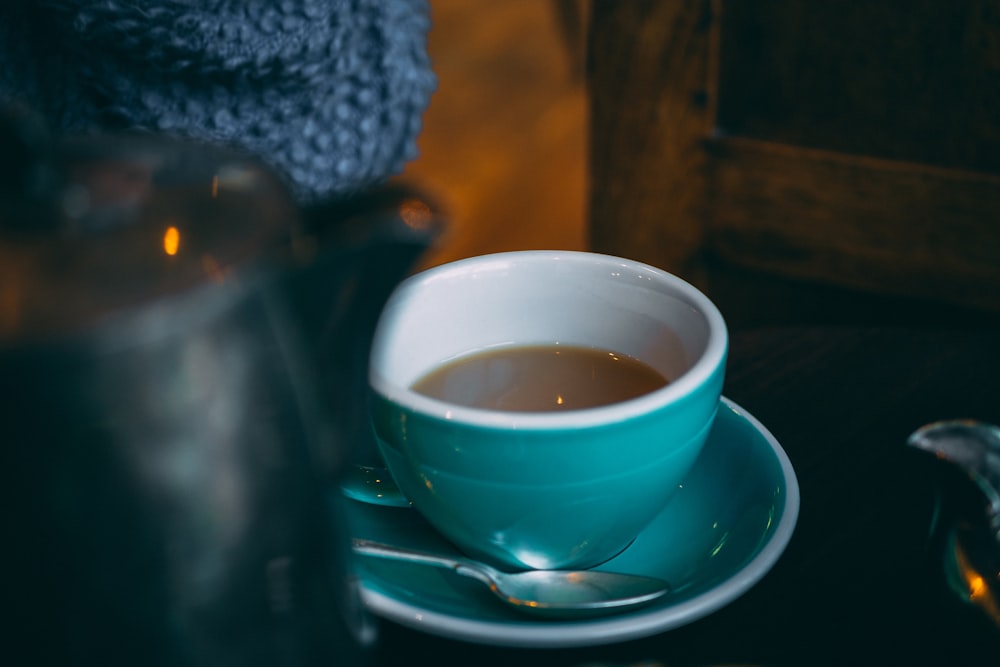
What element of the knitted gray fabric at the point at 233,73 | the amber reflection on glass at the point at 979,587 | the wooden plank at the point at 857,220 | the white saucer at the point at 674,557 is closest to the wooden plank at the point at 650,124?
the wooden plank at the point at 857,220

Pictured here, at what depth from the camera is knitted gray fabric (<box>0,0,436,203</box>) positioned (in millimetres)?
536

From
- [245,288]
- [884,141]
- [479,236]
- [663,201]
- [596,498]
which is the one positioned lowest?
[479,236]

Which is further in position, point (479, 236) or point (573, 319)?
point (479, 236)

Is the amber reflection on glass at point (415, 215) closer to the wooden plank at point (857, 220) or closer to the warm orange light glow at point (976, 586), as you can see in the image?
the warm orange light glow at point (976, 586)

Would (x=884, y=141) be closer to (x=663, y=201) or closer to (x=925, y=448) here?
A: (x=663, y=201)

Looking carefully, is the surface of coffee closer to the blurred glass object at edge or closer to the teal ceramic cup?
the teal ceramic cup

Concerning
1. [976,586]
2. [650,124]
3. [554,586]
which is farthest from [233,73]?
[650,124]

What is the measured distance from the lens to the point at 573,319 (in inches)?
19.8

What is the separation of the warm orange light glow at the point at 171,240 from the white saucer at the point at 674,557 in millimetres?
174

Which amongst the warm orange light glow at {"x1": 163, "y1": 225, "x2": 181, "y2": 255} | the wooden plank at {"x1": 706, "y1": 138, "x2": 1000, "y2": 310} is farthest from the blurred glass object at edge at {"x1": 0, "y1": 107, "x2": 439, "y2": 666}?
the wooden plank at {"x1": 706, "y1": 138, "x2": 1000, "y2": 310}

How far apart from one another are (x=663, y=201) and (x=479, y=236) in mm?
332

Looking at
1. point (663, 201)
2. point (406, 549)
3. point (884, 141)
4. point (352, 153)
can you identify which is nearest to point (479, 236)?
point (663, 201)

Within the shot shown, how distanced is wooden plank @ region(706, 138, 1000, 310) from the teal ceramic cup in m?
0.84

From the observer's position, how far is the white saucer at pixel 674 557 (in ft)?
1.13
